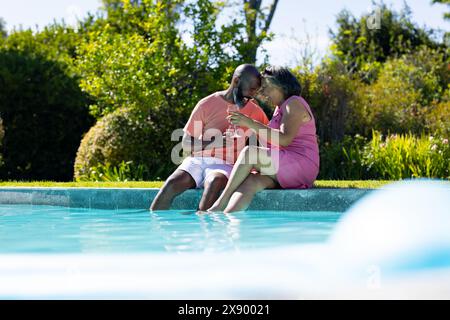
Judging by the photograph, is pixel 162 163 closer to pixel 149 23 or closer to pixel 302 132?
pixel 149 23

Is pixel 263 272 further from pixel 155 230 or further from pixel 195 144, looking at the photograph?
pixel 195 144

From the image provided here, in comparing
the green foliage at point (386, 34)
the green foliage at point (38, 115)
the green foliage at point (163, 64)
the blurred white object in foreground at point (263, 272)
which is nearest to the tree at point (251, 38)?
the green foliage at point (163, 64)

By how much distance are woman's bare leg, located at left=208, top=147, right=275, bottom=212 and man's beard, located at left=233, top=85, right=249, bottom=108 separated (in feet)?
2.39

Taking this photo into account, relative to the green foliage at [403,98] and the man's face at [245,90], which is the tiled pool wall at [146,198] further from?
the green foliage at [403,98]

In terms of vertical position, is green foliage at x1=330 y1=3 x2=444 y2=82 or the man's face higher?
green foliage at x1=330 y1=3 x2=444 y2=82

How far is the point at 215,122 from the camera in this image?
6.96m

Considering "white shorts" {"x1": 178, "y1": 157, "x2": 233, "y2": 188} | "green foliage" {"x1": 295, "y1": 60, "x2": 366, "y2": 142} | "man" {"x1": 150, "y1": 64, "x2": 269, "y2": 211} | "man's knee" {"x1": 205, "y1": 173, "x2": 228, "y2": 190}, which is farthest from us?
"green foliage" {"x1": 295, "y1": 60, "x2": 366, "y2": 142}

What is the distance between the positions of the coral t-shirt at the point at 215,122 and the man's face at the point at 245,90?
114mm

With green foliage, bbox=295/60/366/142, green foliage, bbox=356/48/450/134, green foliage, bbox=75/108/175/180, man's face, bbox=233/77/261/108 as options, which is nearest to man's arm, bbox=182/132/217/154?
man's face, bbox=233/77/261/108

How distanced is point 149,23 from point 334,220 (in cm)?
652

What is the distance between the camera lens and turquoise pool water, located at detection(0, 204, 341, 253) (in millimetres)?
4426

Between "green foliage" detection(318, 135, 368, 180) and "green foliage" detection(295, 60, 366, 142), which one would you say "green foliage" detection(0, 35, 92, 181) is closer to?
"green foliage" detection(295, 60, 366, 142)

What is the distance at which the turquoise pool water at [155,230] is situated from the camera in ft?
14.5

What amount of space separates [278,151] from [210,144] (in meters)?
0.77
